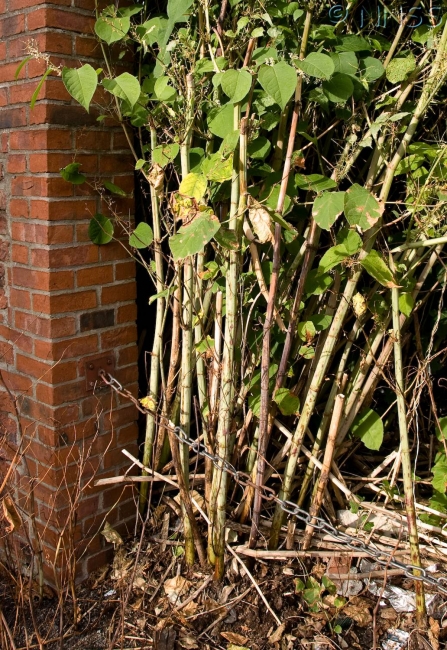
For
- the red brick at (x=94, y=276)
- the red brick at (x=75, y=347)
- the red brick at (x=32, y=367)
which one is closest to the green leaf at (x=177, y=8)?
the red brick at (x=94, y=276)

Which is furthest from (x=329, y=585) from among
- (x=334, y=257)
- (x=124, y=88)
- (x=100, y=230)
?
(x=124, y=88)

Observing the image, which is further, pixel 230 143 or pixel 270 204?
pixel 270 204

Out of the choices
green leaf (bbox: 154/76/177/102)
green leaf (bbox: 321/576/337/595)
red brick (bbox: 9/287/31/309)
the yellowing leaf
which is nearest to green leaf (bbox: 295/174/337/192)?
green leaf (bbox: 154/76/177/102)

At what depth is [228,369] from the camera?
83.0 inches

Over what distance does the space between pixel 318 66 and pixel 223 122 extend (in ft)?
1.12

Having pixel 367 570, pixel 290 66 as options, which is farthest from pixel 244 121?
pixel 367 570

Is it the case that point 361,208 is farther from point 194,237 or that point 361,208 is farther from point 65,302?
point 65,302

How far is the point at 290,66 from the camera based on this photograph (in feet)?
5.94

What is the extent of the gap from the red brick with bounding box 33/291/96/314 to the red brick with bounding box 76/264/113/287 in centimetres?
4

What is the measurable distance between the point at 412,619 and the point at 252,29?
201 cm

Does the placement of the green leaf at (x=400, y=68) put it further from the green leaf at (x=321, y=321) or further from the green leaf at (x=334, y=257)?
the green leaf at (x=321, y=321)

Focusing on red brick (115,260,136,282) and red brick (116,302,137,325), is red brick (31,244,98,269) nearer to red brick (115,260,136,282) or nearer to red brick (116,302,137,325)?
red brick (115,260,136,282)

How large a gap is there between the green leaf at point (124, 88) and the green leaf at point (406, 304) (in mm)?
1092

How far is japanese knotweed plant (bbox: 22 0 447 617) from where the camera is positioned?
6.24 feet
